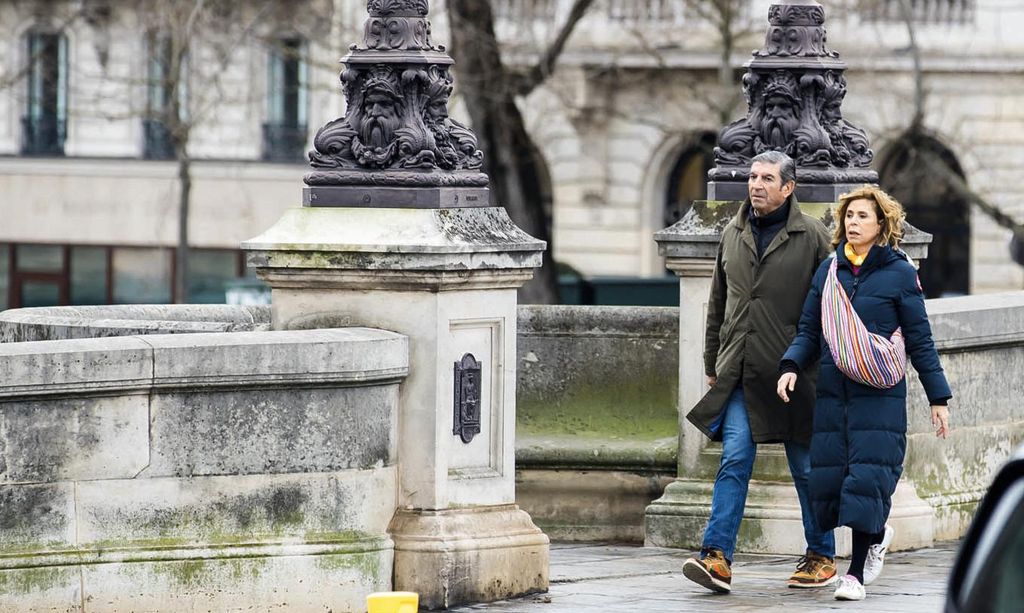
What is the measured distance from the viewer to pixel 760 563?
34.4 ft

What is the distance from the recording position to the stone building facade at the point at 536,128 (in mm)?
36781

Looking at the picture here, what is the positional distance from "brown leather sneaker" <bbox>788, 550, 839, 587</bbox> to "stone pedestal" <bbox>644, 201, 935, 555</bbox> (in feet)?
3.49

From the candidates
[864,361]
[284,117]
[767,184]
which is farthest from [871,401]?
[284,117]

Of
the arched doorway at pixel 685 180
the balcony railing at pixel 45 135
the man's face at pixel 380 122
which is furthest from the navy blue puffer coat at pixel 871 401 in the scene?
the balcony railing at pixel 45 135

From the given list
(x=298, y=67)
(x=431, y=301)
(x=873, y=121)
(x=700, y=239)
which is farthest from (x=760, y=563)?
(x=298, y=67)

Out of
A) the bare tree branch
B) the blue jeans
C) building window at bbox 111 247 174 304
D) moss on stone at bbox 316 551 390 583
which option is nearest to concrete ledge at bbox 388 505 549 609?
moss on stone at bbox 316 551 390 583

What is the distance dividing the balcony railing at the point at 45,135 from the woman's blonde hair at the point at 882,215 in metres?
35.4

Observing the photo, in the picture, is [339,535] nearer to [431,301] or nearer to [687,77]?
[431,301]

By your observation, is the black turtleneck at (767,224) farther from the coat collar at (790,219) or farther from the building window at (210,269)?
the building window at (210,269)

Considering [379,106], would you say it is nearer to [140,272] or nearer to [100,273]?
[140,272]

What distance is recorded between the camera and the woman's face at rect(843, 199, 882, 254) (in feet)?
30.1

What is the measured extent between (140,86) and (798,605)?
33.4m

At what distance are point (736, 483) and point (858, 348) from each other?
2.68 feet

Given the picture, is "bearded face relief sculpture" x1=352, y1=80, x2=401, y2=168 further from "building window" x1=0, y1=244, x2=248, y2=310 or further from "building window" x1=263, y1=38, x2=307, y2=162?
"building window" x1=263, y1=38, x2=307, y2=162
